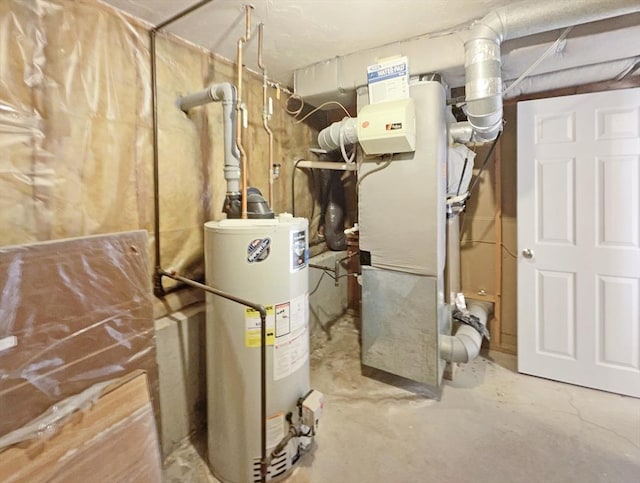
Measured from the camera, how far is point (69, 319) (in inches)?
49.9

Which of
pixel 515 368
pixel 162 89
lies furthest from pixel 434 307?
pixel 162 89

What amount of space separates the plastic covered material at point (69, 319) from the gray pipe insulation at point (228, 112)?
0.58 m

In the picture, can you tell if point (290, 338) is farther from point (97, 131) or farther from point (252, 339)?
point (97, 131)

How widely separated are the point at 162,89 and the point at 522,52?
2.08 metres

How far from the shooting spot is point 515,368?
2633mm

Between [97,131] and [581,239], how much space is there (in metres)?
3.09

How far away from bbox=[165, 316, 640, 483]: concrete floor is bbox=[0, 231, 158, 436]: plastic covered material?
786 millimetres

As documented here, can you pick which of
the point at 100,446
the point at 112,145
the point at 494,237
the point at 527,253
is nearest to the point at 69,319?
the point at 100,446

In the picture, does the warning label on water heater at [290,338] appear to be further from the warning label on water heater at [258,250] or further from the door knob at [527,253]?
the door knob at [527,253]

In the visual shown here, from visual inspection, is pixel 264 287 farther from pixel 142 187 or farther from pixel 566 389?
pixel 566 389

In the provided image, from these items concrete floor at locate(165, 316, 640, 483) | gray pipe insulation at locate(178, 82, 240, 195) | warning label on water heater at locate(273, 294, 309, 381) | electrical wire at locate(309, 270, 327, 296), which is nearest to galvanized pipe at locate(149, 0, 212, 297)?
gray pipe insulation at locate(178, 82, 240, 195)

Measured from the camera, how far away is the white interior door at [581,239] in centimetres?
220

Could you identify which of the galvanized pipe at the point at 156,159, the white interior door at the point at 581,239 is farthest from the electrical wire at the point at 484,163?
the galvanized pipe at the point at 156,159

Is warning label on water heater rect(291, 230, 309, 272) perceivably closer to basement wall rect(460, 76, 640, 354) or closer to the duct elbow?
the duct elbow
